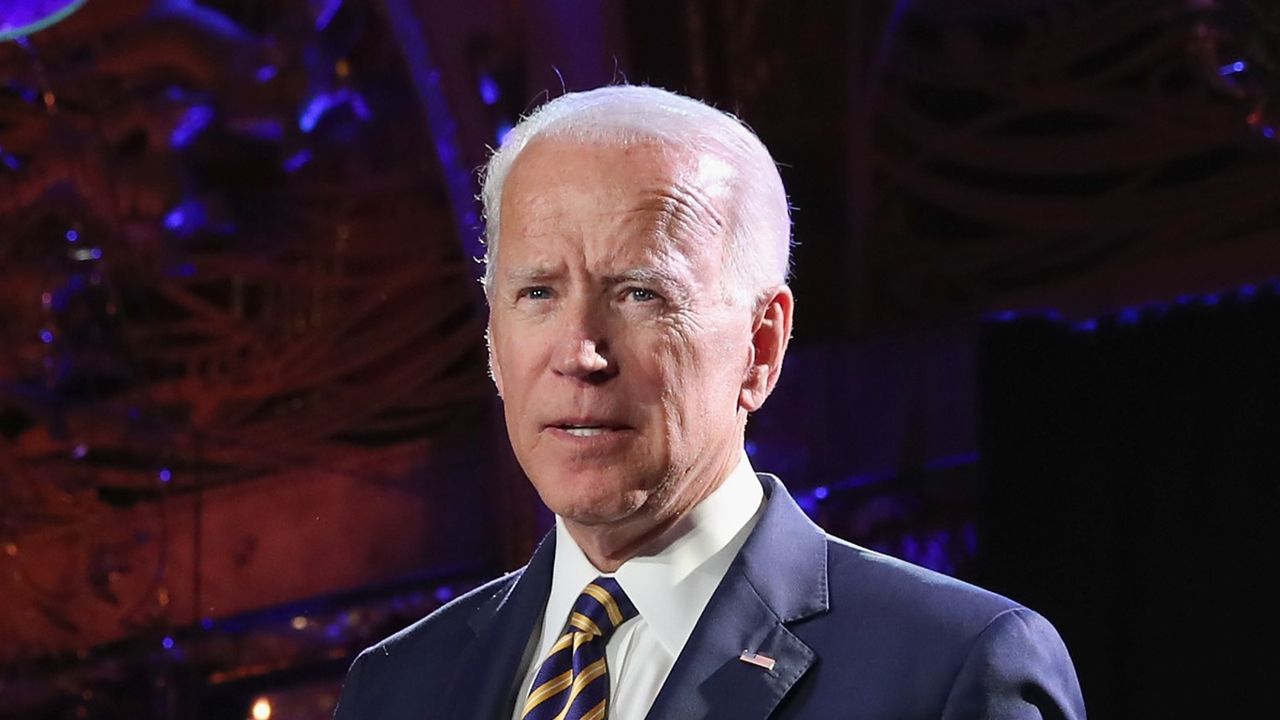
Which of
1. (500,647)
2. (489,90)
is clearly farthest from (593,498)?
(489,90)

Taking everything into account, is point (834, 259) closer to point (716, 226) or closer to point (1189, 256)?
point (1189, 256)

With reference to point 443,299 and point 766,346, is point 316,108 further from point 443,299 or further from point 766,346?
point 766,346

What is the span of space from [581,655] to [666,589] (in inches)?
3.9

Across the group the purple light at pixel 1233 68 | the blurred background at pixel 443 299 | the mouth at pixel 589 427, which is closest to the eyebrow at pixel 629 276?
the mouth at pixel 589 427

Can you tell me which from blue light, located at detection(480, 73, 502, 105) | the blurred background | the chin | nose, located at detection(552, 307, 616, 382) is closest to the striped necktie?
the chin

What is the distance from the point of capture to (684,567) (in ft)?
4.63

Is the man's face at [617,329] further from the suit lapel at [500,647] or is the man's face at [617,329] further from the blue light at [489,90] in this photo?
the blue light at [489,90]

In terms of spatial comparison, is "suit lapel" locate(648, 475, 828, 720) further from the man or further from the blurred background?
the blurred background

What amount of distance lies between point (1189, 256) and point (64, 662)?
8.13 ft

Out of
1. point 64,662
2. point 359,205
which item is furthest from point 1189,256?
point 64,662

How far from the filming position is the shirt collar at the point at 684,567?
1400 mm

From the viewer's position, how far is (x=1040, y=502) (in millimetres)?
3082

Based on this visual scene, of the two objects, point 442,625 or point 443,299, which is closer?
point 442,625

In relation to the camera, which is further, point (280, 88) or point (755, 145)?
point (280, 88)
